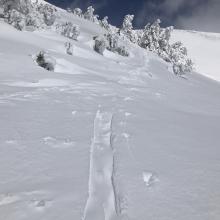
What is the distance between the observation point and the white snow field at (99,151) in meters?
4.20

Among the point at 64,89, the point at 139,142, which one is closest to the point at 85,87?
the point at 64,89

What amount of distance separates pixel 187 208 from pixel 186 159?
174cm

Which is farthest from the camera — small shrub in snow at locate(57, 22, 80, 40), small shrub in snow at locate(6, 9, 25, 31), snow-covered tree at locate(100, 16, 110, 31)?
snow-covered tree at locate(100, 16, 110, 31)

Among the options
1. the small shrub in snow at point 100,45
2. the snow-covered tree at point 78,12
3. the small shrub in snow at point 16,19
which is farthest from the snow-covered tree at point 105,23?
the small shrub in snow at point 16,19

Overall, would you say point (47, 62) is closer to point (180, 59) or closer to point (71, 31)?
point (71, 31)

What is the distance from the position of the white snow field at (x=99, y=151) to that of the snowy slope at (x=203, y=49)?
119 feet

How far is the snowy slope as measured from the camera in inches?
1890

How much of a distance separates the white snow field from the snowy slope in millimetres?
36277

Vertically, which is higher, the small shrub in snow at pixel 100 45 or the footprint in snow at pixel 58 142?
the footprint in snow at pixel 58 142

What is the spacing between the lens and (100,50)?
1967 centimetres

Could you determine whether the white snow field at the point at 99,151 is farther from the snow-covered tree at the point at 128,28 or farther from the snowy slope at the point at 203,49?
the snowy slope at the point at 203,49

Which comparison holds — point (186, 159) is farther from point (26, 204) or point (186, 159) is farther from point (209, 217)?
point (26, 204)

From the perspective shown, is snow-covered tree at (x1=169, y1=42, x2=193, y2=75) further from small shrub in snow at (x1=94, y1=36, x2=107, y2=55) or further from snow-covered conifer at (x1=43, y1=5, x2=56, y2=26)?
snow-covered conifer at (x1=43, y1=5, x2=56, y2=26)

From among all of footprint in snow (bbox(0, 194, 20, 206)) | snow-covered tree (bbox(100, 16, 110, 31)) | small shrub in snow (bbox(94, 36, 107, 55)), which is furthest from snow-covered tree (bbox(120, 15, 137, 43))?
footprint in snow (bbox(0, 194, 20, 206))
